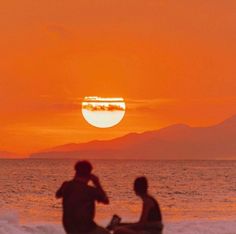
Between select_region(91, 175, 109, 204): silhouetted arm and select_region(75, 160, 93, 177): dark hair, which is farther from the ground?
select_region(75, 160, 93, 177): dark hair

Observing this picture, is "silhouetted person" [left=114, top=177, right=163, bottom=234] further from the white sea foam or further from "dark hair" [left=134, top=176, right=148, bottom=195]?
the white sea foam

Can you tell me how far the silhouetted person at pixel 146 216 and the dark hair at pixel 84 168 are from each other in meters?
0.69

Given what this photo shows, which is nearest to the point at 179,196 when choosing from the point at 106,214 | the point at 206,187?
the point at 206,187

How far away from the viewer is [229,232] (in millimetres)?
24922

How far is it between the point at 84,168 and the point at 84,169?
28 mm

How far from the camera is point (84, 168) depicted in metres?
10.5

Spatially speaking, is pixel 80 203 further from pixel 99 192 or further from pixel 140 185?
pixel 140 185

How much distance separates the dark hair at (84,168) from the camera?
34.2 ft

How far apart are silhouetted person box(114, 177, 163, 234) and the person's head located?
69cm

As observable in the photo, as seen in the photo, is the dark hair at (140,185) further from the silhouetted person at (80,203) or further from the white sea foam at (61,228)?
the white sea foam at (61,228)

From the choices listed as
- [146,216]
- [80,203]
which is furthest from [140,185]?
[80,203]

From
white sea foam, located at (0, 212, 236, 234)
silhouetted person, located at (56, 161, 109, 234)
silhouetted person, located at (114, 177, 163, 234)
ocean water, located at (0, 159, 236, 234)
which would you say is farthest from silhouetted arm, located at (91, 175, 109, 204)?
white sea foam, located at (0, 212, 236, 234)

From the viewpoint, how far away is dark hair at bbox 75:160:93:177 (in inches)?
411

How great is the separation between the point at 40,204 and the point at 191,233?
22036mm
